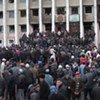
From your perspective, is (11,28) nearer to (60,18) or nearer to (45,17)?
(45,17)

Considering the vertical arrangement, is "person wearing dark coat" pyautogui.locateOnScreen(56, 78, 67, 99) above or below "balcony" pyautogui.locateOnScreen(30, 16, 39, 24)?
below

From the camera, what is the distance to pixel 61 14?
2854 inches

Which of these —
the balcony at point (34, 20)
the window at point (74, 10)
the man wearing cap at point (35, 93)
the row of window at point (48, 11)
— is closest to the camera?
the man wearing cap at point (35, 93)

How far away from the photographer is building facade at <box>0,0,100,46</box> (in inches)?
2776

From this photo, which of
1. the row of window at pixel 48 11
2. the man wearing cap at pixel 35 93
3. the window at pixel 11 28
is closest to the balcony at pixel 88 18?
the row of window at pixel 48 11

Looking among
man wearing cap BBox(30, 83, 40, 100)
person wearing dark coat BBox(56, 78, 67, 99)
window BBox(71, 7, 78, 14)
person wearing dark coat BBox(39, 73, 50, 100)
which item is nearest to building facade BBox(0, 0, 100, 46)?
window BBox(71, 7, 78, 14)

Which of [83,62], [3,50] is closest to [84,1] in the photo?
[3,50]

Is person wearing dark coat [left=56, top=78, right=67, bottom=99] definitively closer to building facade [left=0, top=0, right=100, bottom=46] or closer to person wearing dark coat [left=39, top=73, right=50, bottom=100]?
person wearing dark coat [left=39, top=73, right=50, bottom=100]

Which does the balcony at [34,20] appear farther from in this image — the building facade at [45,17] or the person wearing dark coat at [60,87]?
the person wearing dark coat at [60,87]

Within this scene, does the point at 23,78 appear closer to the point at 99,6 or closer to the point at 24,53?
the point at 24,53

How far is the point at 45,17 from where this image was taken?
73250 millimetres

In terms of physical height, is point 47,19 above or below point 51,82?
above

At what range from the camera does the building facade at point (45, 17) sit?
2776 inches

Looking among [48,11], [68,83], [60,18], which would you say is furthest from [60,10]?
[68,83]
